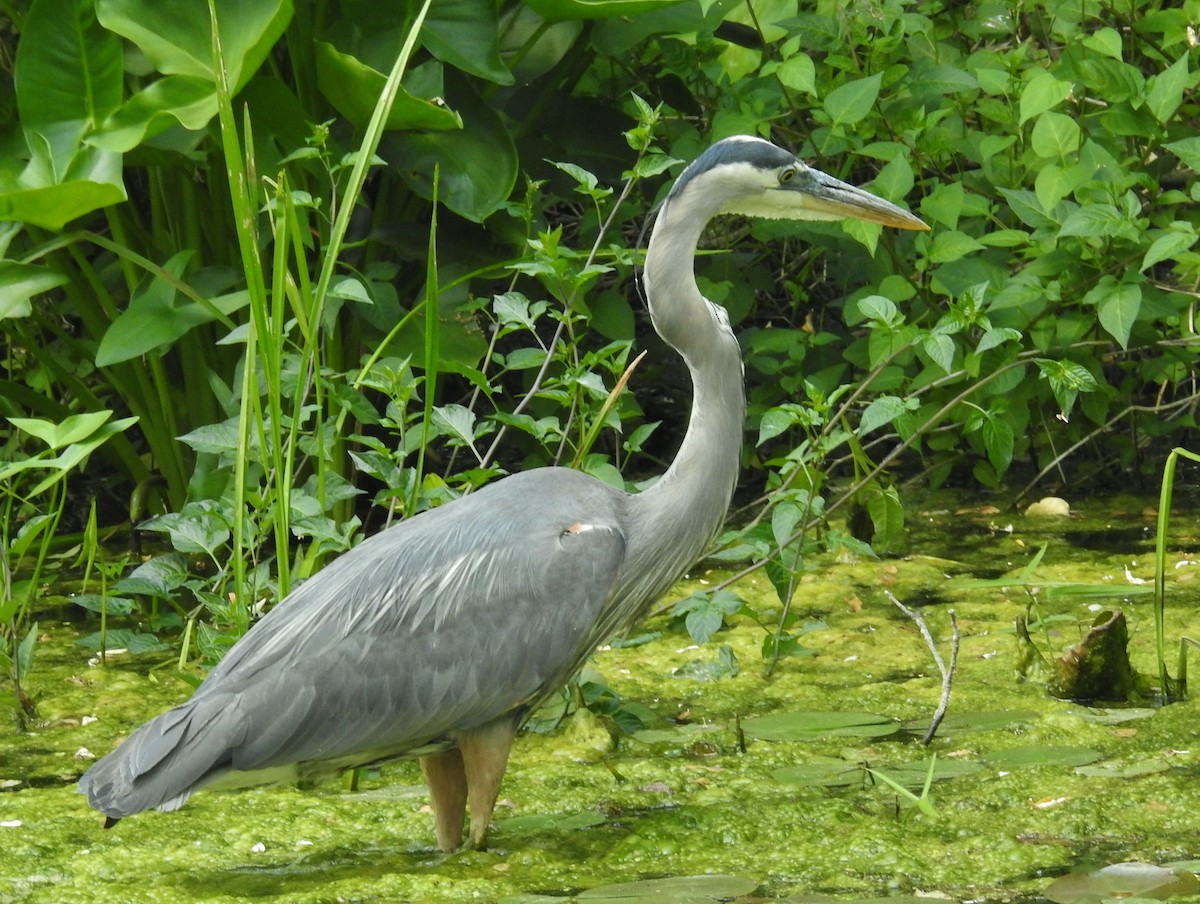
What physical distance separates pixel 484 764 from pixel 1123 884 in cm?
118

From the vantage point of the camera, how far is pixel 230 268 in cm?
459

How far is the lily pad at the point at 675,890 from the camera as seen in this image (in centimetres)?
245

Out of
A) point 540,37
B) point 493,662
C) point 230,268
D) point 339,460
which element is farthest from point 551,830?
point 540,37

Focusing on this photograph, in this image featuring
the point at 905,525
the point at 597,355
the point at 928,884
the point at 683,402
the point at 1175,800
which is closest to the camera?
the point at 928,884

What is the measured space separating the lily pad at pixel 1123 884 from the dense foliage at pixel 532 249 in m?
1.06

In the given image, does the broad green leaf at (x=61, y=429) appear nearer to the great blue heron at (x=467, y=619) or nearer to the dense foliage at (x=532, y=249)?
the dense foliage at (x=532, y=249)

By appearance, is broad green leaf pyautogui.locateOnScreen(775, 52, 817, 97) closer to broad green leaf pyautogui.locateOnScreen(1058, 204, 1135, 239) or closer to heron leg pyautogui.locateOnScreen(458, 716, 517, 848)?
broad green leaf pyautogui.locateOnScreen(1058, 204, 1135, 239)

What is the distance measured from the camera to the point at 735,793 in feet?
10.1

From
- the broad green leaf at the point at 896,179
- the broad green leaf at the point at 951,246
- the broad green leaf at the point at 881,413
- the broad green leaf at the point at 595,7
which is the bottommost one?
the broad green leaf at the point at 881,413

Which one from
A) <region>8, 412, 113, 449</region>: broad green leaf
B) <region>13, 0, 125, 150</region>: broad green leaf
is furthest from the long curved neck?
<region>13, 0, 125, 150</region>: broad green leaf

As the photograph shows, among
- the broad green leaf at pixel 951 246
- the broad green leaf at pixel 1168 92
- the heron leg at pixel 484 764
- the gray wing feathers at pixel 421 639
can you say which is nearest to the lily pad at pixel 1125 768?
the gray wing feathers at pixel 421 639

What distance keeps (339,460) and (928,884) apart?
238 centimetres

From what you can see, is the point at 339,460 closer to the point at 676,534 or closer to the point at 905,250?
the point at 676,534

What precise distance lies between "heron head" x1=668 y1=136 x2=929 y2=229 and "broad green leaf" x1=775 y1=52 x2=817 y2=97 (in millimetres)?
990
